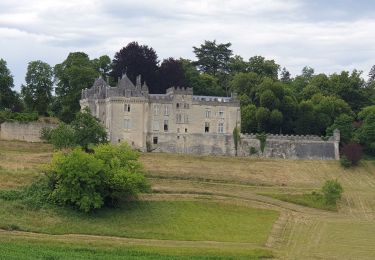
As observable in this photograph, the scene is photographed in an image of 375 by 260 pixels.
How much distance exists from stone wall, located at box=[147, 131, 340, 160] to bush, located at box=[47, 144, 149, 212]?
19.6m

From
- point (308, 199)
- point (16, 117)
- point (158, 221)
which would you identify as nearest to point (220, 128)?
point (308, 199)

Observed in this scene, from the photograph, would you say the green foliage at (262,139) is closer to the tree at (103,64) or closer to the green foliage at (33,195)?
the tree at (103,64)

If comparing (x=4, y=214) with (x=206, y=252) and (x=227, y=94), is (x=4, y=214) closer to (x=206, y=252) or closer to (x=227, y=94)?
(x=206, y=252)

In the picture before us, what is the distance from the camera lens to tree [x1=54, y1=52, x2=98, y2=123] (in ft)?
264

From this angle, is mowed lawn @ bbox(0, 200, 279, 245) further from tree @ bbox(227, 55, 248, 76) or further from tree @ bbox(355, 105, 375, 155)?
tree @ bbox(227, 55, 248, 76)

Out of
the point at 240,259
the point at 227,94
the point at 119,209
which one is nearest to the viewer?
the point at 240,259

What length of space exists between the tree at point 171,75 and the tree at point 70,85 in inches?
321

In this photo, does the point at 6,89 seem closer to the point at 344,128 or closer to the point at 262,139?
the point at 262,139

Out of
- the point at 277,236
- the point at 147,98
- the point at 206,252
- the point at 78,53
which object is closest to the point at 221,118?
the point at 147,98

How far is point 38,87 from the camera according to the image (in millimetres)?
81625

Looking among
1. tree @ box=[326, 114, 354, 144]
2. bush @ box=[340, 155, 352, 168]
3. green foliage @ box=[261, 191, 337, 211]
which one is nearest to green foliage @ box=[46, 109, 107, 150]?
green foliage @ box=[261, 191, 337, 211]

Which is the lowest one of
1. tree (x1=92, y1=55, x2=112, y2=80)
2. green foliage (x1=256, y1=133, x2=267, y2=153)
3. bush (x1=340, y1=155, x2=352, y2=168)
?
bush (x1=340, y1=155, x2=352, y2=168)

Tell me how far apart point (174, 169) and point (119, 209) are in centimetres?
1370

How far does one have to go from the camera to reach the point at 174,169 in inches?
2559
